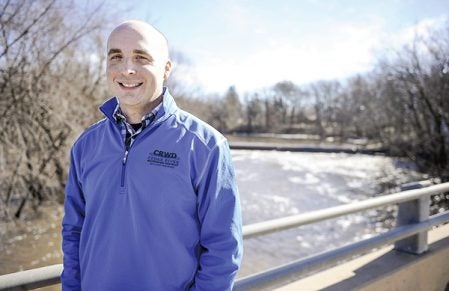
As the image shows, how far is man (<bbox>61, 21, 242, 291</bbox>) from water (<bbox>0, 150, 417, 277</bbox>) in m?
8.17

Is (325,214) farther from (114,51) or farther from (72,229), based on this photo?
(114,51)

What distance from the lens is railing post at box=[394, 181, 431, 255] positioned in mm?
3264

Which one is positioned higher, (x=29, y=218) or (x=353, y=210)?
(x=353, y=210)

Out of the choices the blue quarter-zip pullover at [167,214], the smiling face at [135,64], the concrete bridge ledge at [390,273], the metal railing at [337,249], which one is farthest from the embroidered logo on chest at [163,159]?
the concrete bridge ledge at [390,273]

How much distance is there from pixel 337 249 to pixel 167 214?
145 cm

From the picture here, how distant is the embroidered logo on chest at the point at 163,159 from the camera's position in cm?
154

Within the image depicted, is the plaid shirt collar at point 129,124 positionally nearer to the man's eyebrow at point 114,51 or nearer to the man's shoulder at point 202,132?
the man's shoulder at point 202,132

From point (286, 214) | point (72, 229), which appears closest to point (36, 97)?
point (286, 214)

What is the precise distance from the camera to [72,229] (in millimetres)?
1799

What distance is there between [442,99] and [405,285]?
25094 millimetres

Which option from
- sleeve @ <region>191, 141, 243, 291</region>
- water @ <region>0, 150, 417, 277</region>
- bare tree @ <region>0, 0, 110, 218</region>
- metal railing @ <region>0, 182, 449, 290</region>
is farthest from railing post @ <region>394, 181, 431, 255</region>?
bare tree @ <region>0, 0, 110, 218</region>

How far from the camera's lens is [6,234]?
987 centimetres

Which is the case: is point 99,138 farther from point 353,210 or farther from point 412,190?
point 412,190

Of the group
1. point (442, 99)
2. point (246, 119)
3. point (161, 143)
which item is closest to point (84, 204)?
point (161, 143)
